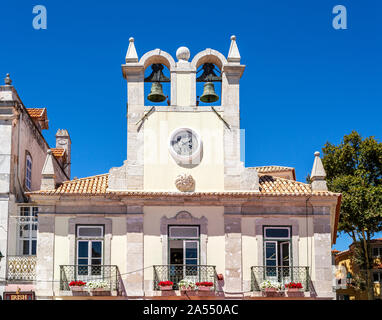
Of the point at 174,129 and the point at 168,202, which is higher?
the point at 174,129

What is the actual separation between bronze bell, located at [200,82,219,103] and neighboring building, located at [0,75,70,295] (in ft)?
20.3

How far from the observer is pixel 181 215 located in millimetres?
25703

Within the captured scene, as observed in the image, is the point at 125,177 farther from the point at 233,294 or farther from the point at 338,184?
the point at 338,184

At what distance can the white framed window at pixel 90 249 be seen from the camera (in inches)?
991

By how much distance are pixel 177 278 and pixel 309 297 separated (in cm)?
467

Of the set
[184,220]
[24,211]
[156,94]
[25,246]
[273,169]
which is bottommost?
[25,246]

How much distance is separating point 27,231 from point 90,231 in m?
2.73

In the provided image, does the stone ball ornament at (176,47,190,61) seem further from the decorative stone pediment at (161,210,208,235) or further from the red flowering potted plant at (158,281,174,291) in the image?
the red flowering potted plant at (158,281,174,291)

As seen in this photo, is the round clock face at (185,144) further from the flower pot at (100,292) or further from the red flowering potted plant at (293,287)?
the red flowering potted plant at (293,287)

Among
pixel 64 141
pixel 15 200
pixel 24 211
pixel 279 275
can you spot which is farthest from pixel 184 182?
pixel 64 141

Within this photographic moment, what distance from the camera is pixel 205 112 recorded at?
2659 cm

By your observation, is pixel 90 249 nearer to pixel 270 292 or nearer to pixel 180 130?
pixel 180 130
